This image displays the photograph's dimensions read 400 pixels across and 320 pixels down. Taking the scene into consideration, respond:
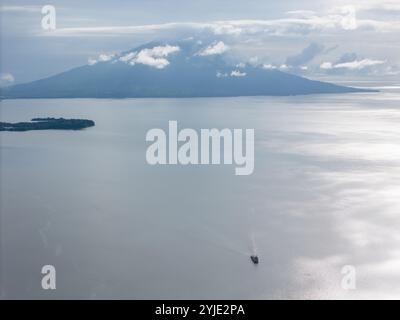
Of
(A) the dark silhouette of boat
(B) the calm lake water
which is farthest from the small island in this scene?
(A) the dark silhouette of boat

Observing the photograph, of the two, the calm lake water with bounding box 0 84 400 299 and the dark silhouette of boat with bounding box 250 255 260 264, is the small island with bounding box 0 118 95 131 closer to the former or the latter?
the calm lake water with bounding box 0 84 400 299

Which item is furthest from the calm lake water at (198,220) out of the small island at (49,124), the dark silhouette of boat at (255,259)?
the small island at (49,124)

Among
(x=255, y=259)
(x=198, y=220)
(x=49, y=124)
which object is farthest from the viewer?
(x=49, y=124)

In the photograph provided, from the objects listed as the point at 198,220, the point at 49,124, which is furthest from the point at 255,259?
the point at 49,124

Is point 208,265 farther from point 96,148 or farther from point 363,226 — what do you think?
point 96,148

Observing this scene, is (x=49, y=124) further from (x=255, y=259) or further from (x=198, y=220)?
(x=255, y=259)

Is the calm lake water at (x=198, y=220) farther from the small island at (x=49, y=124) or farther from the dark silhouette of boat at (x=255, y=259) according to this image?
the small island at (x=49, y=124)
